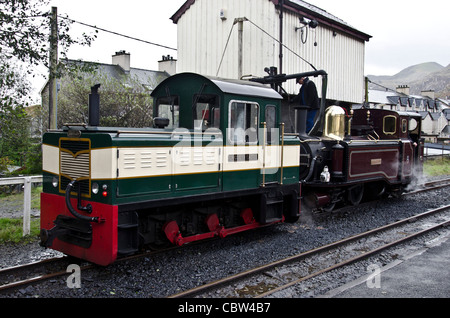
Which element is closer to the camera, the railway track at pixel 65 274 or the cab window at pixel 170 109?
the railway track at pixel 65 274

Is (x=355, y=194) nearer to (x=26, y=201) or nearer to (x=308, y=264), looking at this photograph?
(x=308, y=264)

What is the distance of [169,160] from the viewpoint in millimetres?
6195

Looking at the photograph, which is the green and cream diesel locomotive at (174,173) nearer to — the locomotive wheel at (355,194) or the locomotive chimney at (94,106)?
the locomotive chimney at (94,106)

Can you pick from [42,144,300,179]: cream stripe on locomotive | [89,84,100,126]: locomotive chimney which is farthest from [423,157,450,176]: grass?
[89,84,100,126]: locomotive chimney

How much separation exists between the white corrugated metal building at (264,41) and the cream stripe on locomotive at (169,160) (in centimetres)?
682

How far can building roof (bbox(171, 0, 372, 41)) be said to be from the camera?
14.9 m

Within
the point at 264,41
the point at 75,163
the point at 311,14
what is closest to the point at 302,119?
the point at 264,41

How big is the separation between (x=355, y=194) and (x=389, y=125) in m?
2.65

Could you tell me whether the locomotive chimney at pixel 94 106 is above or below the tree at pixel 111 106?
below

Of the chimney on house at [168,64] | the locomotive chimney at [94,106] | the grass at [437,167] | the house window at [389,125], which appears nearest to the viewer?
the locomotive chimney at [94,106]

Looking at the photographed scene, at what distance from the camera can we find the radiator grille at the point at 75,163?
577 cm

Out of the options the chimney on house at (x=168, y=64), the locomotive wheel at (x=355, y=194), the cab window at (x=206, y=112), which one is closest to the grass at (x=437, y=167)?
the locomotive wheel at (x=355, y=194)
